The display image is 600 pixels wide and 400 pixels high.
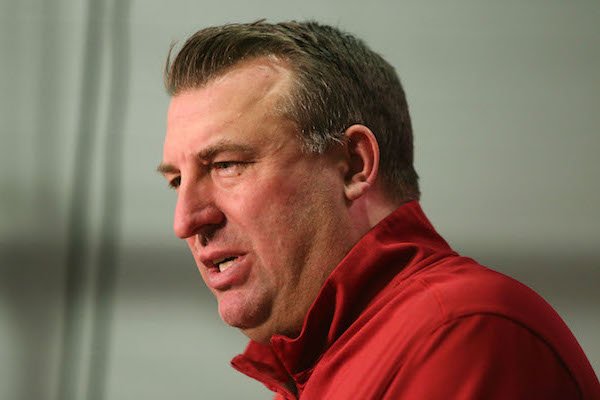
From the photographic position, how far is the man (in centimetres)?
96

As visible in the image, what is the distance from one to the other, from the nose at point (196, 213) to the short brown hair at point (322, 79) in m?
0.13

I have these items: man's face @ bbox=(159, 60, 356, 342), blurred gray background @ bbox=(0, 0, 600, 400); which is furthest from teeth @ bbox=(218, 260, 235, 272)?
blurred gray background @ bbox=(0, 0, 600, 400)

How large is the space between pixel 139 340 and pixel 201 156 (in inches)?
31.1

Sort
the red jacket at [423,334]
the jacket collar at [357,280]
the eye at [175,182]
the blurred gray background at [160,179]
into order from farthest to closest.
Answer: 1. the blurred gray background at [160,179]
2. the eye at [175,182]
3. the jacket collar at [357,280]
4. the red jacket at [423,334]

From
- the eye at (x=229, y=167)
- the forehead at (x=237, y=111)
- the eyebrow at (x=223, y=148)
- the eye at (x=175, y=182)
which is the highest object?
the forehead at (x=237, y=111)

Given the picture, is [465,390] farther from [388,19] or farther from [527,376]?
[388,19]

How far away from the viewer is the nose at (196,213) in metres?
1.01

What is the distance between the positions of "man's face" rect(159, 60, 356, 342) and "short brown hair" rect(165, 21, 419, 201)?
0.03 meters

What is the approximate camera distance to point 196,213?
1.01 m

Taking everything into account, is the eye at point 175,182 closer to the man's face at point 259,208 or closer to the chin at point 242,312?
the man's face at point 259,208

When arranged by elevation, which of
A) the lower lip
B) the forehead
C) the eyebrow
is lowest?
the lower lip

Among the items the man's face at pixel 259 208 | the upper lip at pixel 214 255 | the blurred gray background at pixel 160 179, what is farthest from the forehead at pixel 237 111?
the blurred gray background at pixel 160 179

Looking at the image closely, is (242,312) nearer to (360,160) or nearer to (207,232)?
(207,232)

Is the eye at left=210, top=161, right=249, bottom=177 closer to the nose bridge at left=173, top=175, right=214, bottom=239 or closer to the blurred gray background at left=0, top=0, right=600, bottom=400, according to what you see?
the nose bridge at left=173, top=175, right=214, bottom=239
